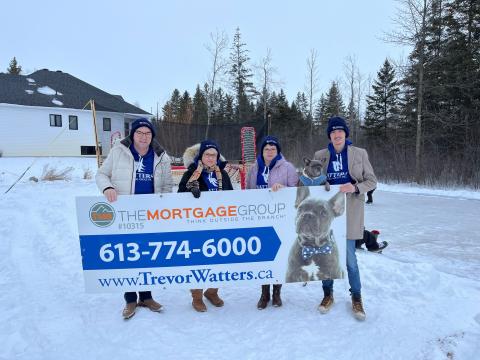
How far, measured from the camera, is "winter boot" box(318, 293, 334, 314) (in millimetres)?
3475

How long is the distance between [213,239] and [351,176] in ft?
4.76

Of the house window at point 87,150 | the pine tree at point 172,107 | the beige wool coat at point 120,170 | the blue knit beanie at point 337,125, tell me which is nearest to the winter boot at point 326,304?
the blue knit beanie at point 337,125

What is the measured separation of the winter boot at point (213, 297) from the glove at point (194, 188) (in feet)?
3.68

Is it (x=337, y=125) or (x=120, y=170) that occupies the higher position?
(x=337, y=125)

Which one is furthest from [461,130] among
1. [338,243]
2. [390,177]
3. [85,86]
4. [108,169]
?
[85,86]

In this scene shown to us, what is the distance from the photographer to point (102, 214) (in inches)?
132

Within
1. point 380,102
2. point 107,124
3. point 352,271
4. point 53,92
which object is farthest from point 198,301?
point 380,102

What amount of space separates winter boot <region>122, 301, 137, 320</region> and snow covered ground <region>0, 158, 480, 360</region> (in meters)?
0.07

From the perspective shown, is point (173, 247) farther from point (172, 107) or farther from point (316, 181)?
point (172, 107)

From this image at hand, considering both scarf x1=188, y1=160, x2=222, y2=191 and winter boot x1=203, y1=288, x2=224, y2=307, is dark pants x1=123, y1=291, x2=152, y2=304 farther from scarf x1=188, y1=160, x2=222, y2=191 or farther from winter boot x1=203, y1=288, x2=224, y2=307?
scarf x1=188, y1=160, x2=222, y2=191

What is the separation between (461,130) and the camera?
20031mm

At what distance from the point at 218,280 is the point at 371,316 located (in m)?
1.49

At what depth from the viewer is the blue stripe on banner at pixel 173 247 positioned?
339 cm

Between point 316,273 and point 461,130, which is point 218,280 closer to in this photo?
point 316,273
